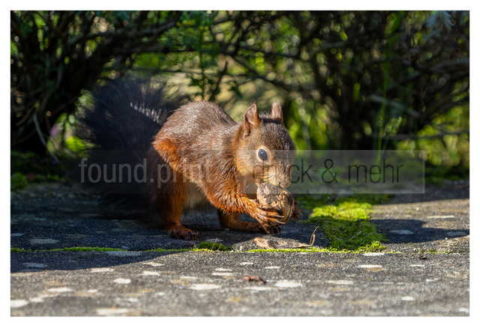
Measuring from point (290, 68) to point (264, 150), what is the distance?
3340mm

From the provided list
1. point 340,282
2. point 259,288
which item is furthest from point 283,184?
point 259,288

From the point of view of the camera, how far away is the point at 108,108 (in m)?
4.96

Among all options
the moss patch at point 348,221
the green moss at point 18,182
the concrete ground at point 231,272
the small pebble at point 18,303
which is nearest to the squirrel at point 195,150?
the concrete ground at point 231,272

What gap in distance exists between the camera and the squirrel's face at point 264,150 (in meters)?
3.86

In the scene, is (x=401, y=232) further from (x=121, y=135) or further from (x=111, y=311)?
(x=111, y=311)

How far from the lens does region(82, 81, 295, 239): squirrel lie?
12.9 feet

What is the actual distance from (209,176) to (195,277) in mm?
1205

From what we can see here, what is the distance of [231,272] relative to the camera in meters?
3.21

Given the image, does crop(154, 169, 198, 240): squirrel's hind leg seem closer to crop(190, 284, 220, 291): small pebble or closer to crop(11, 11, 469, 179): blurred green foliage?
crop(190, 284, 220, 291): small pebble

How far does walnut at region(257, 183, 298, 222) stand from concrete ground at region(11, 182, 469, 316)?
0.20 metres

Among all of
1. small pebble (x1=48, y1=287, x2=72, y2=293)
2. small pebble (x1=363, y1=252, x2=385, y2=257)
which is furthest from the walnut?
small pebble (x1=48, y1=287, x2=72, y2=293)

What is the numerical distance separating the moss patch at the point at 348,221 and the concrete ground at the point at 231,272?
3.8 inches
